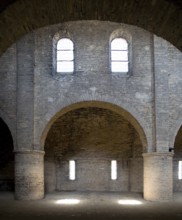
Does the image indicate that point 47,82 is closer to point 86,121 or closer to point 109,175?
point 86,121

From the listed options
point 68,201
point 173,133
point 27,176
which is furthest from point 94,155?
point 173,133

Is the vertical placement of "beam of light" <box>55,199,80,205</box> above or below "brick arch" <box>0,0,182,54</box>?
below

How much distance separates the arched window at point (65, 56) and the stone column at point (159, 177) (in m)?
5.65

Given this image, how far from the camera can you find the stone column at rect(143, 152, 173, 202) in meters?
16.5

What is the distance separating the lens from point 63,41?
1777cm

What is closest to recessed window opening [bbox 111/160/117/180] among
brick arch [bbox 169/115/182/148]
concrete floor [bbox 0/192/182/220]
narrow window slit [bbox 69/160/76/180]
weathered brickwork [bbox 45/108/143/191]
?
weathered brickwork [bbox 45/108/143/191]

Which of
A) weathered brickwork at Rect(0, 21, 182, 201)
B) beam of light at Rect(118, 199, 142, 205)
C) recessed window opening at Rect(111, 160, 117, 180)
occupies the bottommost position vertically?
beam of light at Rect(118, 199, 142, 205)

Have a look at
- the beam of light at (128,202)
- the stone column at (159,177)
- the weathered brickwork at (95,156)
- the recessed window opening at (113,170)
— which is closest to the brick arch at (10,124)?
the weathered brickwork at (95,156)

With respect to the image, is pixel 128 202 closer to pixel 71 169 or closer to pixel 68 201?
pixel 68 201

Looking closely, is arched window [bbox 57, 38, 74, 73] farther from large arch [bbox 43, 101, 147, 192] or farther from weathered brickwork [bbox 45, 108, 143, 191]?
weathered brickwork [bbox 45, 108, 143, 191]

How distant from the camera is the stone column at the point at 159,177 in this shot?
54.1ft

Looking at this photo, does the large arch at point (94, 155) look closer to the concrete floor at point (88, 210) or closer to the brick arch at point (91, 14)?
the concrete floor at point (88, 210)

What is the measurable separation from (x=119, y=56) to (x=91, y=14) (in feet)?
31.4

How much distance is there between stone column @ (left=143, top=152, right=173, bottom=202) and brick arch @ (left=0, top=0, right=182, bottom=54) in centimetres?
930
